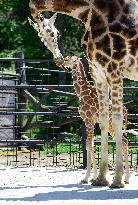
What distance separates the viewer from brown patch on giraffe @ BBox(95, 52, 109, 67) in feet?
24.2

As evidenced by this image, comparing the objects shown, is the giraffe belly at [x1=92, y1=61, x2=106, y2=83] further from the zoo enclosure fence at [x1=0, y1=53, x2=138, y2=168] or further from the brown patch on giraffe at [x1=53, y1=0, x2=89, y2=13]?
the zoo enclosure fence at [x1=0, y1=53, x2=138, y2=168]

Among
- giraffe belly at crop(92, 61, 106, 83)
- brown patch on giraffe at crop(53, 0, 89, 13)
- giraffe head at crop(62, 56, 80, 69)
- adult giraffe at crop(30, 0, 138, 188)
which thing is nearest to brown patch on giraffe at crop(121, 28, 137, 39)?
adult giraffe at crop(30, 0, 138, 188)

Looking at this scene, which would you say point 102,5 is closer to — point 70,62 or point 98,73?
point 98,73

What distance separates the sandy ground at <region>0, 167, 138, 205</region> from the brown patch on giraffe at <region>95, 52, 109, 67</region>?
1.49m

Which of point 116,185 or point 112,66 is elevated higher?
point 112,66

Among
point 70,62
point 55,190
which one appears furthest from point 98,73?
point 55,190

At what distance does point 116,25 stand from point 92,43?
36 cm

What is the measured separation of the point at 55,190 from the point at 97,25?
2.02m

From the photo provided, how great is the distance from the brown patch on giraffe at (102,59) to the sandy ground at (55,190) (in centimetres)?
149

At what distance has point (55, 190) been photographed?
7.19 metres

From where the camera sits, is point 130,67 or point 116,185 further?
point 130,67

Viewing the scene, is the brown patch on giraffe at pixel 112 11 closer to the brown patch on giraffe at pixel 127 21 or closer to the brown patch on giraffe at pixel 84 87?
the brown patch on giraffe at pixel 127 21

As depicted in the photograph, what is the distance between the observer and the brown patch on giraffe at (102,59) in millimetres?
7375

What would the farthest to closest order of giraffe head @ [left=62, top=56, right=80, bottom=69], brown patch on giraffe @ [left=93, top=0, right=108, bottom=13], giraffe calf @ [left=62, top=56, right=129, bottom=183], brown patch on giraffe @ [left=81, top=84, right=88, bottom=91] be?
giraffe head @ [left=62, top=56, right=80, bottom=69] < brown patch on giraffe @ [left=81, top=84, right=88, bottom=91] < giraffe calf @ [left=62, top=56, right=129, bottom=183] < brown patch on giraffe @ [left=93, top=0, right=108, bottom=13]
